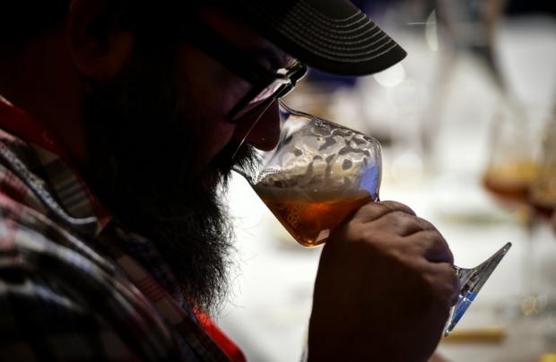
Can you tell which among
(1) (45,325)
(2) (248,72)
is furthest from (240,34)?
(1) (45,325)

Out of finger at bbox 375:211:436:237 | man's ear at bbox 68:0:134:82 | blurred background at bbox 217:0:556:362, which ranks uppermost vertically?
man's ear at bbox 68:0:134:82

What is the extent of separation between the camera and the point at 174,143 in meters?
0.75

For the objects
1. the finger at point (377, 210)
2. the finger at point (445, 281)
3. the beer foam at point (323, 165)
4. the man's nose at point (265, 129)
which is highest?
the man's nose at point (265, 129)

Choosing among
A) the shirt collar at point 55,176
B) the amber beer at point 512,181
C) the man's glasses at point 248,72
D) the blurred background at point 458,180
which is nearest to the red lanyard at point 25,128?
the shirt collar at point 55,176

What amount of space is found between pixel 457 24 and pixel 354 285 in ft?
5.70

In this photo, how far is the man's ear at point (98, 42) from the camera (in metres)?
0.71

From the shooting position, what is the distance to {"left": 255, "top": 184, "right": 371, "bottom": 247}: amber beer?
2.72 feet

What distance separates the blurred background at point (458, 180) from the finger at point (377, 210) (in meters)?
0.18

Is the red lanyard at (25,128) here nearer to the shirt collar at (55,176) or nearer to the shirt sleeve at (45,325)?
the shirt collar at (55,176)

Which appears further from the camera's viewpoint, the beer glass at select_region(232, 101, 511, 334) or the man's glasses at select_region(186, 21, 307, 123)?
the beer glass at select_region(232, 101, 511, 334)

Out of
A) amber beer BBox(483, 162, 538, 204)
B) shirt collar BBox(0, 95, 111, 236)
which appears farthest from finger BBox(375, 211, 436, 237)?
amber beer BBox(483, 162, 538, 204)

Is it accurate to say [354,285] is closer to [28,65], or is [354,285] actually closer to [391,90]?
[28,65]

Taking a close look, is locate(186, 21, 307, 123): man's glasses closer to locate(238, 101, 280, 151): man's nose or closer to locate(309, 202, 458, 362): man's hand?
locate(238, 101, 280, 151): man's nose

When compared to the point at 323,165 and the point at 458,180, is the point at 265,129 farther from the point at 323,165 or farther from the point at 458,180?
the point at 458,180
